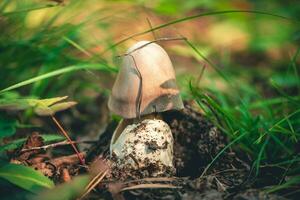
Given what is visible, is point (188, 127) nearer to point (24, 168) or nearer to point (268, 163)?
point (268, 163)

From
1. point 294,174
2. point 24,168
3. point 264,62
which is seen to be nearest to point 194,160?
point 294,174

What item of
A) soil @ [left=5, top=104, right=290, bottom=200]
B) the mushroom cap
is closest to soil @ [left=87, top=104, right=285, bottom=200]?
soil @ [left=5, top=104, right=290, bottom=200]

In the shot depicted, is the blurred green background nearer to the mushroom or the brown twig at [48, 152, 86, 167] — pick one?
the mushroom

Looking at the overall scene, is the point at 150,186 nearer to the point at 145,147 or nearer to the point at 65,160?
the point at 145,147

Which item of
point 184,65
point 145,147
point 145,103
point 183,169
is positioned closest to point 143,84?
point 145,103

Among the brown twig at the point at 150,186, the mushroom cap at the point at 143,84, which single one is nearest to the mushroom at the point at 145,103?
the mushroom cap at the point at 143,84

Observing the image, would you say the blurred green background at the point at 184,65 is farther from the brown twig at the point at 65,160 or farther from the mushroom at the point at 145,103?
the brown twig at the point at 65,160
